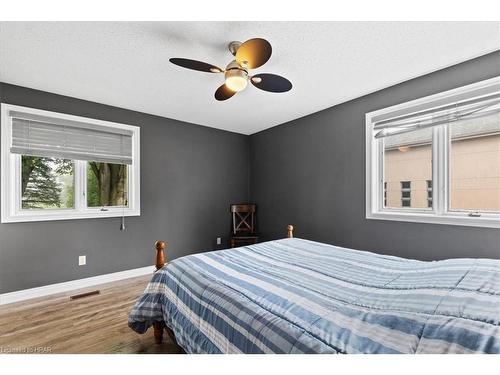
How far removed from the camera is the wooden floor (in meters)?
1.81

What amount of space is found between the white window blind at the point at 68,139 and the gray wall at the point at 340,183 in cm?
229

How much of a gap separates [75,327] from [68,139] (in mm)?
2116

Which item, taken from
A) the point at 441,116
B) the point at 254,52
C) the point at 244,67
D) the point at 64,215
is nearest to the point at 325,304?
the point at 254,52

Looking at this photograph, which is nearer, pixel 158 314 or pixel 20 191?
pixel 158 314

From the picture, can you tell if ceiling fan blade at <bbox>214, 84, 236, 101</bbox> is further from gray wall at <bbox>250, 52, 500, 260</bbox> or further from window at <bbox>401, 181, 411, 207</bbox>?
window at <bbox>401, 181, 411, 207</bbox>

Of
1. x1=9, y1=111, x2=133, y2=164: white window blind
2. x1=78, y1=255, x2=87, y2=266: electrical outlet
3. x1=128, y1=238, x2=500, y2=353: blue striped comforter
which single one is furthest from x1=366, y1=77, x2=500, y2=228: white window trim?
x1=78, y1=255, x2=87, y2=266: electrical outlet

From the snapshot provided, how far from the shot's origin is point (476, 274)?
126cm

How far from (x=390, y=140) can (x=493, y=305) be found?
2292 mm

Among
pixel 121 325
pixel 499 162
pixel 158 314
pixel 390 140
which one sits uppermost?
pixel 390 140

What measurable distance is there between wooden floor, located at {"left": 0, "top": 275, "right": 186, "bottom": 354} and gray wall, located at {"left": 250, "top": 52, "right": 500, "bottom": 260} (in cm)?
232

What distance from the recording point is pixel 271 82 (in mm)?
1935
